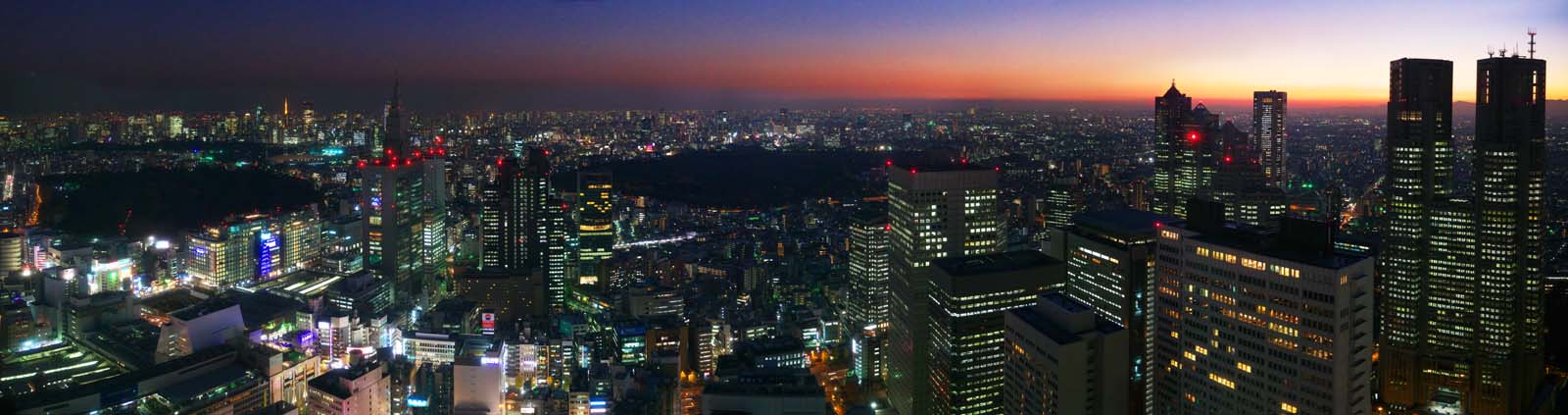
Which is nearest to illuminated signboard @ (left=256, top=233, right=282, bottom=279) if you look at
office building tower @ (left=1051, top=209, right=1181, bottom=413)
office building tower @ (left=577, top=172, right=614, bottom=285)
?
office building tower @ (left=577, top=172, right=614, bottom=285)

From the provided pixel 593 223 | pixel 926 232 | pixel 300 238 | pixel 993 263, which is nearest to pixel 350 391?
pixel 926 232

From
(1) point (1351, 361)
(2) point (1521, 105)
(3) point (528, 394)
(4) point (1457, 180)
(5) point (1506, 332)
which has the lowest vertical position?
(3) point (528, 394)

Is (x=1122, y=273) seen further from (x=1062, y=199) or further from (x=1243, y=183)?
(x=1062, y=199)

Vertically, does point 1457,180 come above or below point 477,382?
above

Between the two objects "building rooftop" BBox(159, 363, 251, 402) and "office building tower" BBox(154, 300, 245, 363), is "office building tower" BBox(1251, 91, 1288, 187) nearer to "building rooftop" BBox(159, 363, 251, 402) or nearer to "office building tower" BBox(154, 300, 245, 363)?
"building rooftop" BBox(159, 363, 251, 402)

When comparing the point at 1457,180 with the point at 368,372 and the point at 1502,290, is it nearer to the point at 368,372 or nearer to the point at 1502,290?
the point at 1502,290

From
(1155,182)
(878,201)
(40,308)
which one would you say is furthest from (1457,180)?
(40,308)

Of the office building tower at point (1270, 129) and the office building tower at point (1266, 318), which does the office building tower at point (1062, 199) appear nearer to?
the office building tower at point (1270, 129)
